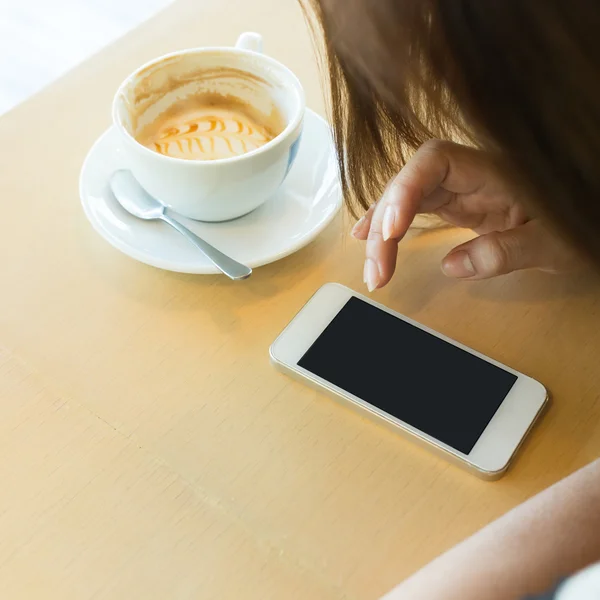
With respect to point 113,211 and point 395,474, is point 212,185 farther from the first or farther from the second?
point 395,474

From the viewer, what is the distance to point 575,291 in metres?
0.52

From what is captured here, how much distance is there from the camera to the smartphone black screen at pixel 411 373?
1.46 ft

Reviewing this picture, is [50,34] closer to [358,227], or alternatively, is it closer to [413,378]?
[358,227]

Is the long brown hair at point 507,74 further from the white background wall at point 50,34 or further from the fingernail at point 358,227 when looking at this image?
the white background wall at point 50,34

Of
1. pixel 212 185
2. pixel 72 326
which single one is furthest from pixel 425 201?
pixel 72 326

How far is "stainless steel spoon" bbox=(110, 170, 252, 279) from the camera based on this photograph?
50 centimetres

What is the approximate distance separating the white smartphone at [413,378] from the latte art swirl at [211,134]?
16 cm

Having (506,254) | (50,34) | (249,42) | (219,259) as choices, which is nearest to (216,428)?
(219,259)

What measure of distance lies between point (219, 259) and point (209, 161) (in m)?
0.07

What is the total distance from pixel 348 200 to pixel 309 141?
9 centimetres

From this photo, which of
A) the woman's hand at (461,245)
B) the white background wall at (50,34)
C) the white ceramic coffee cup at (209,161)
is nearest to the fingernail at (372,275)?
the woman's hand at (461,245)

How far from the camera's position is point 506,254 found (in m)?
0.50

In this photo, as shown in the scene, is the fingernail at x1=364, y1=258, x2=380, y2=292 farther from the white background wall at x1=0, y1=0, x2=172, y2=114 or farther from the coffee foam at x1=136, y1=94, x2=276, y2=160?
the white background wall at x1=0, y1=0, x2=172, y2=114

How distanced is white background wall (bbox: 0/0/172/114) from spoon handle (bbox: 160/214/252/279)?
0.79 m
